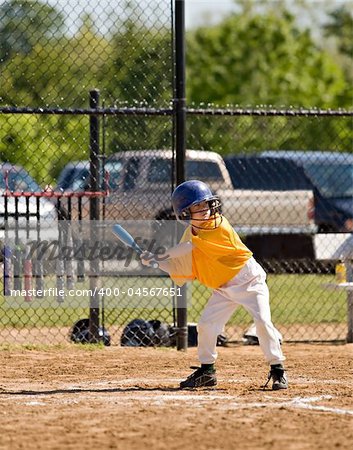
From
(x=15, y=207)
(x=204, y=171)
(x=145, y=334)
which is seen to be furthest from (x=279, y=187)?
(x=15, y=207)

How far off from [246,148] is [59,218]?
37.4 feet

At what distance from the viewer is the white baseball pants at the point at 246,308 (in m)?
7.65

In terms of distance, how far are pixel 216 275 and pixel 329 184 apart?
1241 centimetres

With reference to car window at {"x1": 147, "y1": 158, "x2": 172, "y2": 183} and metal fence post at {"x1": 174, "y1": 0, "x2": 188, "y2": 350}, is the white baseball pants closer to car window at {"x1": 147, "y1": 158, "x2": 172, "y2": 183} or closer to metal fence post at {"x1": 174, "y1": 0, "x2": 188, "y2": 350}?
metal fence post at {"x1": 174, "y1": 0, "x2": 188, "y2": 350}

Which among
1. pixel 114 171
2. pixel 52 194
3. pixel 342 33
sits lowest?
pixel 52 194

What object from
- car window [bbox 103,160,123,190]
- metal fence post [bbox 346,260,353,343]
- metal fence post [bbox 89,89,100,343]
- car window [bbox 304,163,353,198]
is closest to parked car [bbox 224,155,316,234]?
car window [bbox 304,163,353,198]

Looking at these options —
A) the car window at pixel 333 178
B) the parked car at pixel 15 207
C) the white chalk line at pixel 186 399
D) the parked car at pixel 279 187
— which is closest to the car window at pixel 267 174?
the parked car at pixel 279 187

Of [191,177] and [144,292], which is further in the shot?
[191,177]

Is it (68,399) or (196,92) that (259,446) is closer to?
(68,399)

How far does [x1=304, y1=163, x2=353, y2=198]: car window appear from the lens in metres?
19.6

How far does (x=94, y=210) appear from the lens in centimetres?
1030

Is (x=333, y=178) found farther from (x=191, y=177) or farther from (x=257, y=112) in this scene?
(x=257, y=112)

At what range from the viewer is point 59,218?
10.3 meters

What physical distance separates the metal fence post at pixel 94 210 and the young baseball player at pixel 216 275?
8.37ft
